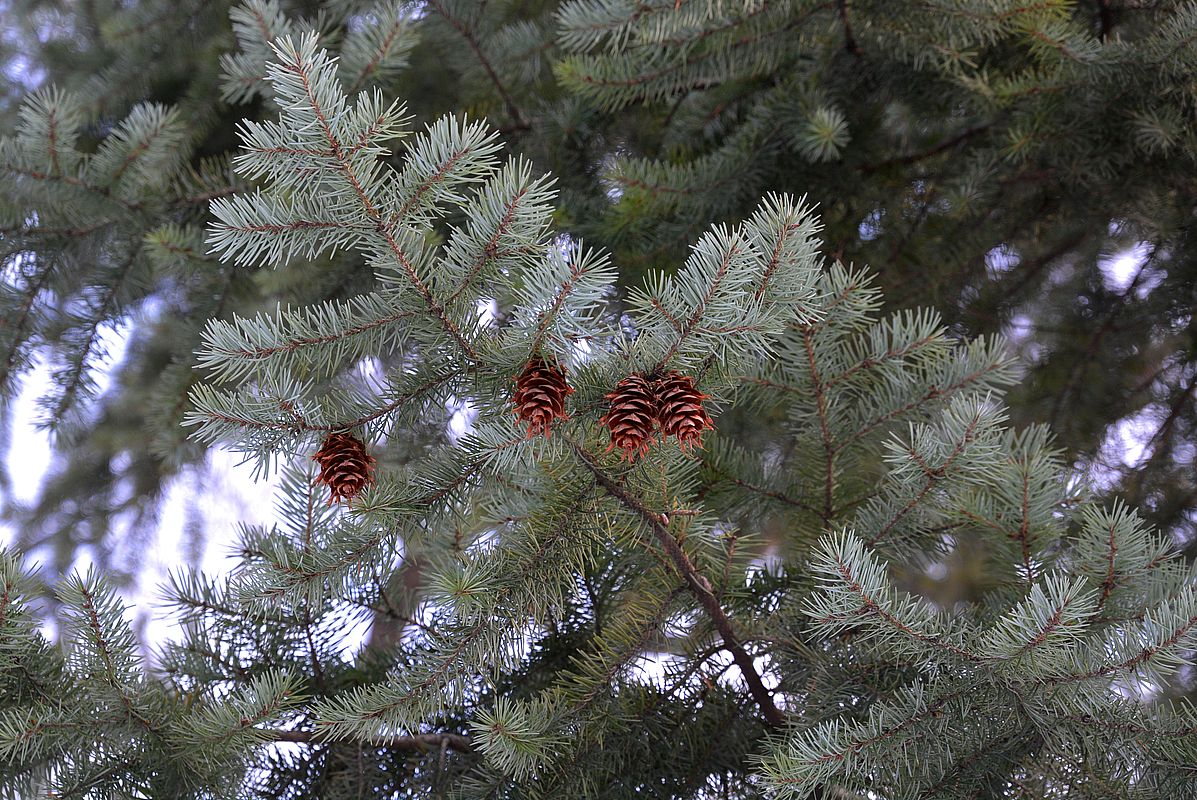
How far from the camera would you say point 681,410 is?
2.88ft

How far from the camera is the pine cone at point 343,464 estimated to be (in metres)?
0.94

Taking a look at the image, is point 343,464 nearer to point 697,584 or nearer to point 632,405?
point 632,405

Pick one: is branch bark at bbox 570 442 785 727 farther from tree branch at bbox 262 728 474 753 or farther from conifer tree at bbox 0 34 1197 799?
tree branch at bbox 262 728 474 753

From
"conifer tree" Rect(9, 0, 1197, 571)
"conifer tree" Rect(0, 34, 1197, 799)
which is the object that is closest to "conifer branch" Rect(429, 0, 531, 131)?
"conifer tree" Rect(9, 0, 1197, 571)

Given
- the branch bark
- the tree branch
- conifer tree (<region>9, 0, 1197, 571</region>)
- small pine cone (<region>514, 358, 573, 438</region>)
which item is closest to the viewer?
small pine cone (<region>514, 358, 573, 438</region>)

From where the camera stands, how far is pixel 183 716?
1078mm

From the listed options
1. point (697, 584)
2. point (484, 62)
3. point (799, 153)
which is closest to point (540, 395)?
point (697, 584)

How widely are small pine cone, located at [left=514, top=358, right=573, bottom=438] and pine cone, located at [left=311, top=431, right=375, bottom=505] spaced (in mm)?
191

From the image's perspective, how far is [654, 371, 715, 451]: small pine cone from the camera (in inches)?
34.5

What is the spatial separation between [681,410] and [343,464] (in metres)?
0.36

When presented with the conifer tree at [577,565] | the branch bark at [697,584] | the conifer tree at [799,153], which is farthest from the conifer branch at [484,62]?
the branch bark at [697,584]

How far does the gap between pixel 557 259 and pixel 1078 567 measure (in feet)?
2.73

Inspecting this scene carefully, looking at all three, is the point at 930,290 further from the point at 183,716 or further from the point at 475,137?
the point at 183,716

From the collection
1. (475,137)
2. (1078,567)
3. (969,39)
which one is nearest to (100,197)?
(475,137)
